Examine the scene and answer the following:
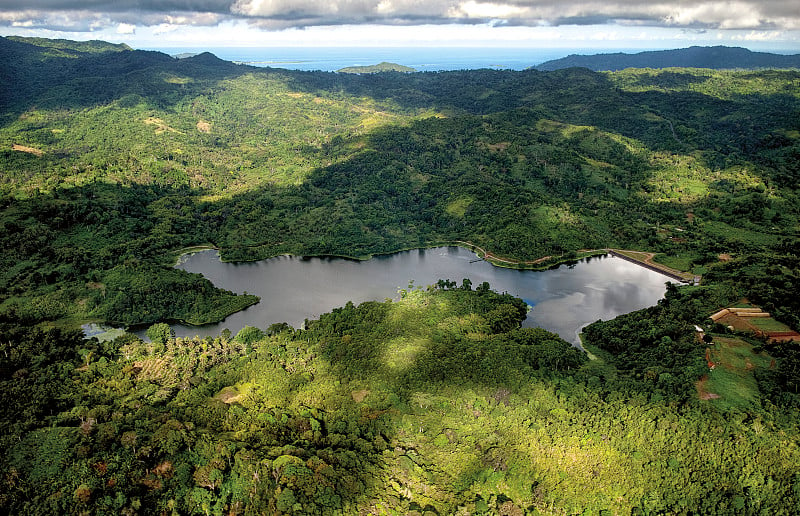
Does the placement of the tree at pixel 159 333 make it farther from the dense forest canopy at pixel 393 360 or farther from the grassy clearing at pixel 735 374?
the grassy clearing at pixel 735 374

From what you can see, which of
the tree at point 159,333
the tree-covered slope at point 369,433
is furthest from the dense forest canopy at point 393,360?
the tree at point 159,333

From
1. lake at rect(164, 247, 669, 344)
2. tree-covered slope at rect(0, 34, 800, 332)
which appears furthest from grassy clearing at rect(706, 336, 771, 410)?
tree-covered slope at rect(0, 34, 800, 332)

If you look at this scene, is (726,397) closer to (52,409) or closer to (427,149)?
(52,409)

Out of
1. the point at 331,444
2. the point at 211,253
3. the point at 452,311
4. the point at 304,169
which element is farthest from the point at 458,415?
the point at 304,169

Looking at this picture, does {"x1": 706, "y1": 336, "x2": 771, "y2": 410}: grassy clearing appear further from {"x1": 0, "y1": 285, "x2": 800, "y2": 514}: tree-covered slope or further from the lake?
the lake

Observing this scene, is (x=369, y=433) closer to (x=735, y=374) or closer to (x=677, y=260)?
(x=735, y=374)

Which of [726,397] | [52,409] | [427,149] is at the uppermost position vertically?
[427,149]
